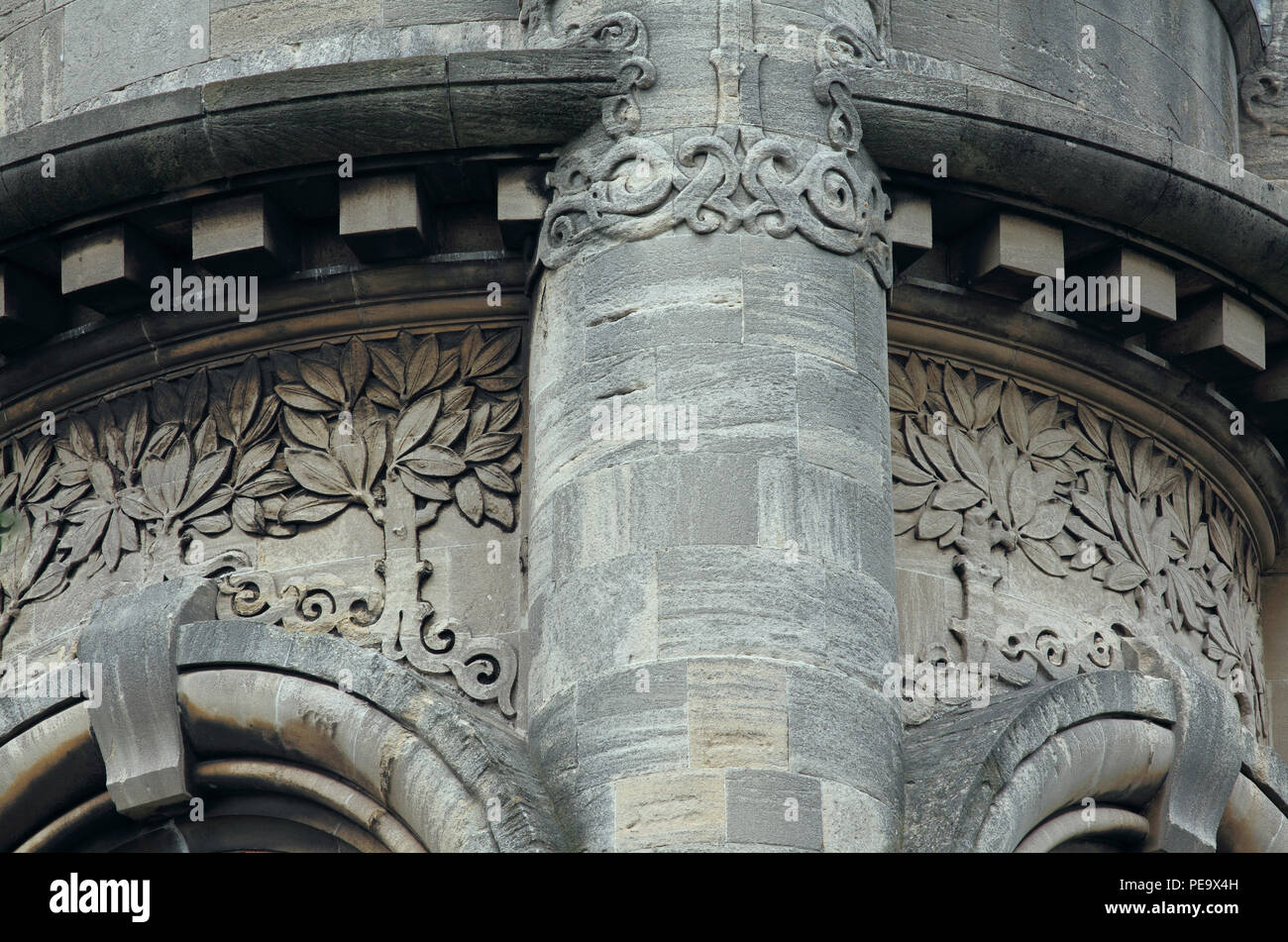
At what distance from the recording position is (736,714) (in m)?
11.2

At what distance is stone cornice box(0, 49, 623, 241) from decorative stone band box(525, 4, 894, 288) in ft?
0.63

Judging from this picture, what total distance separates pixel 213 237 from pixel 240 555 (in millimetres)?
1471

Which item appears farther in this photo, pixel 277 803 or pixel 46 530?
pixel 46 530

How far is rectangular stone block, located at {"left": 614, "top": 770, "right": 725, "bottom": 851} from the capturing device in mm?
10969

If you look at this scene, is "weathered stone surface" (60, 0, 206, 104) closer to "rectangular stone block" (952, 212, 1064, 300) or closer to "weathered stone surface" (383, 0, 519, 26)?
"weathered stone surface" (383, 0, 519, 26)

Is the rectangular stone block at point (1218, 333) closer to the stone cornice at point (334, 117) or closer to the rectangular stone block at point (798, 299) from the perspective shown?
the rectangular stone block at point (798, 299)

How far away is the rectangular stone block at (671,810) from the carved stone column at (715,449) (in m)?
0.01

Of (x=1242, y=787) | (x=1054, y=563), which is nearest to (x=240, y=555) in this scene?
(x=1054, y=563)

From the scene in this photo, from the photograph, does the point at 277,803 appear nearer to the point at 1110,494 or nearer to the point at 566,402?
the point at 566,402

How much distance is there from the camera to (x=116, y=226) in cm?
1306

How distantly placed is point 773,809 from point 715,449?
1596 millimetres

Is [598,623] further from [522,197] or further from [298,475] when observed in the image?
[522,197]

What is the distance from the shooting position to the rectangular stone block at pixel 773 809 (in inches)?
431
